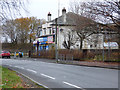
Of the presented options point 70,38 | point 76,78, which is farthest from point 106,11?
point 70,38

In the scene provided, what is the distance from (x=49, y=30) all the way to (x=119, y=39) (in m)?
29.1

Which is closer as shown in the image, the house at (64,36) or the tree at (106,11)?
the tree at (106,11)

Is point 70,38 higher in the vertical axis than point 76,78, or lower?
higher

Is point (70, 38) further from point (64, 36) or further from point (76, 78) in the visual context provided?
point (76, 78)

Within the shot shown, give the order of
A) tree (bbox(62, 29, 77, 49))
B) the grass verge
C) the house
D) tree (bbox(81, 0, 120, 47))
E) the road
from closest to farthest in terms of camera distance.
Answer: the grass verge < the road < tree (bbox(81, 0, 120, 47)) < the house < tree (bbox(62, 29, 77, 49))

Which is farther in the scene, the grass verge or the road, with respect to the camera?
the road

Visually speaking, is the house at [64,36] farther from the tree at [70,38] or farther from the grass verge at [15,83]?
the grass verge at [15,83]

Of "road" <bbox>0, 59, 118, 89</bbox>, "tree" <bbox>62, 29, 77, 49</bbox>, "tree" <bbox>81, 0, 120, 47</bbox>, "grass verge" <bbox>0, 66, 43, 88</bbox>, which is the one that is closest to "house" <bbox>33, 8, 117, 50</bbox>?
"tree" <bbox>62, 29, 77, 49</bbox>

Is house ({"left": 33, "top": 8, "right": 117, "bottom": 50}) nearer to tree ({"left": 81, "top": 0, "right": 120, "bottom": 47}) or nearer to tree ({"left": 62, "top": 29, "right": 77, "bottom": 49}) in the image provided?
tree ({"left": 62, "top": 29, "right": 77, "bottom": 49})

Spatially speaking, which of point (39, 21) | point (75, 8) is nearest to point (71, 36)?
point (75, 8)

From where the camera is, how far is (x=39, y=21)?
7225 centimetres

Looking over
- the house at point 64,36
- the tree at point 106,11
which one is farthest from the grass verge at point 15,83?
the house at point 64,36

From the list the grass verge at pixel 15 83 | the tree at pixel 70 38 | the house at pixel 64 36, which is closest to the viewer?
the grass verge at pixel 15 83

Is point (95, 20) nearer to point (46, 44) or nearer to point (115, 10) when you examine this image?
point (115, 10)
